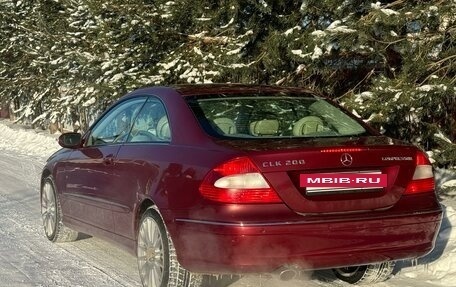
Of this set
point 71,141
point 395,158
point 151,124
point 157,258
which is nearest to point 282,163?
point 395,158

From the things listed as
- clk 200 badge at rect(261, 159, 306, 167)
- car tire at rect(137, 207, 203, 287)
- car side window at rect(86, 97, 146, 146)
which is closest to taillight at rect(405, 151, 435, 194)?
clk 200 badge at rect(261, 159, 306, 167)

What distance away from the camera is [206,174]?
367 cm

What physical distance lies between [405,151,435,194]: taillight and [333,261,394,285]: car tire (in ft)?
2.94

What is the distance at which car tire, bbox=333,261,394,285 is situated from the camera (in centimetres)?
466

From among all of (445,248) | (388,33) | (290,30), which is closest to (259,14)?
(290,30)

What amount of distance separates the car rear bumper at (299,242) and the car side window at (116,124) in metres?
1.47

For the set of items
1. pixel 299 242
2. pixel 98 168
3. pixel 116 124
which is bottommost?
pixel 299 242

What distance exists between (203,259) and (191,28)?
25.4 feet

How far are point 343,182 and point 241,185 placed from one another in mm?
627

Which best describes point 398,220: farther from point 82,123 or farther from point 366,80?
point 82,123

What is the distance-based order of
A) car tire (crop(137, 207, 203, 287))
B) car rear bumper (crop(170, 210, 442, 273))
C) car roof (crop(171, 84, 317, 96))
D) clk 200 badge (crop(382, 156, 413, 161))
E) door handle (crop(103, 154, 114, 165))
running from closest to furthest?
car rear bumper (crop(170, 210, 442, 273)) → clk 200 badge (crop(382, 156, 413, 161)) → car tire (crop(137, 207, 203, 287)) → car roof (crop(171, 84, 317, 96)) → door handle (crop(103, 154, 114, 165))

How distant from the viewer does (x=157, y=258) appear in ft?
14.1

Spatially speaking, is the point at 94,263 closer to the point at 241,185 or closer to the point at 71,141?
the point at 71,141

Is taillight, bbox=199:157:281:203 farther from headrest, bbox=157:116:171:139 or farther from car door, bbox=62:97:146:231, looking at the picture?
car door, bbox=62:97:146:231
